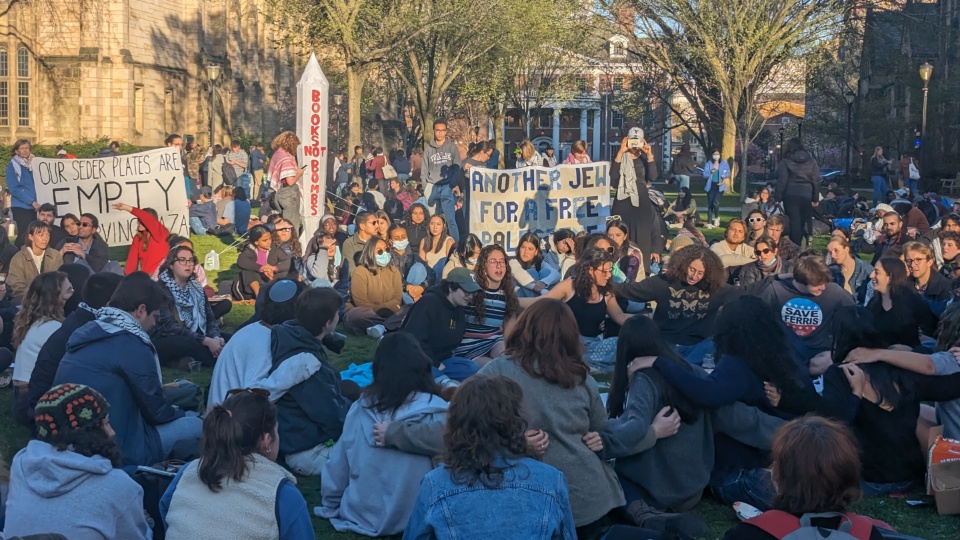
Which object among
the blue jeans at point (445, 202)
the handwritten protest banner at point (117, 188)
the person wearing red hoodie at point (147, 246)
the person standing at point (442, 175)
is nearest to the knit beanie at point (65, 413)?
the person wearing red hoodie at point (147, 246)

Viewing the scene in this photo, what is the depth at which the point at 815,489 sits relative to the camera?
391 cm

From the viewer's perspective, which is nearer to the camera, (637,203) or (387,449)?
(387,449)

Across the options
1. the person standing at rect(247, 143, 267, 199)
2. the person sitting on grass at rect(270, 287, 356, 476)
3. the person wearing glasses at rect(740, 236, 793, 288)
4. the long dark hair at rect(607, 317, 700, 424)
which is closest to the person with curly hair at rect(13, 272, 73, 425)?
the person sitting on grass at rect(270, 287, 356, 476)

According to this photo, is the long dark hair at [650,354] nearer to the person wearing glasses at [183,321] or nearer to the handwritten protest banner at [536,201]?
the person wearing glasses at [183,321]

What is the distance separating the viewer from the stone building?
37.8 m

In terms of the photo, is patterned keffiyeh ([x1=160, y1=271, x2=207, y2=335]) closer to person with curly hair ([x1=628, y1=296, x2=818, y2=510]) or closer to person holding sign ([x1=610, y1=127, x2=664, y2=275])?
person with curly hair ([x1=628, y1=296, x2=818, y2=510])

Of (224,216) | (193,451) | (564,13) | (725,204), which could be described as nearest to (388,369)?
(193,451)

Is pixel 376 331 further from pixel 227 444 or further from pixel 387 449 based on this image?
pixel 227 444

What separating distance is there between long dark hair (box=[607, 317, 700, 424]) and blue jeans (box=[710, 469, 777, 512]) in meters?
0.53

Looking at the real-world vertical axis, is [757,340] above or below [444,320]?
above

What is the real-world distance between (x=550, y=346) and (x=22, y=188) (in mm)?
12519

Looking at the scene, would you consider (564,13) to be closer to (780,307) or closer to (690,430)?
(780,307)

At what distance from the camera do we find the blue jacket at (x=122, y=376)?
6234 mm

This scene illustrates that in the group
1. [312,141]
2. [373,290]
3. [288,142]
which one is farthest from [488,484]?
[312,141]
